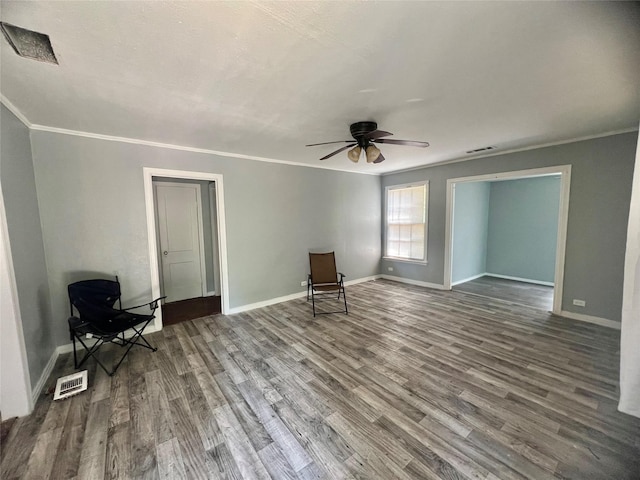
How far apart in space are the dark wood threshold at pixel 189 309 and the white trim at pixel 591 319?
526 centimetres

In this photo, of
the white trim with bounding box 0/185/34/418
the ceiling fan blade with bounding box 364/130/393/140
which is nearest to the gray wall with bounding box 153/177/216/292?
the white trim with bounding box 0/185/34/418

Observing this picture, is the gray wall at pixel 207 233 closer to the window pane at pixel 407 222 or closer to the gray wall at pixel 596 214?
the window pane at pixel 407 222

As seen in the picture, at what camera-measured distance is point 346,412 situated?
6.06 ft

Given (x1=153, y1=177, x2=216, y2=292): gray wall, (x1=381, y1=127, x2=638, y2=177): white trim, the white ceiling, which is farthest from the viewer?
(x1=153, y1=177, x2=216, y2=292): gray wall

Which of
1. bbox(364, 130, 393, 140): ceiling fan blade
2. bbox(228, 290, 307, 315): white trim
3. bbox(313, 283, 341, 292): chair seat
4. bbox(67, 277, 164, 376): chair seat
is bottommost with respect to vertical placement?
bbox(228, 290, 307, 315): white trim

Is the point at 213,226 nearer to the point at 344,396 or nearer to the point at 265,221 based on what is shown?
the point at 265,221

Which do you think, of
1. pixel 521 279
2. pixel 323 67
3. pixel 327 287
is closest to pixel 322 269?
pixel 327 287

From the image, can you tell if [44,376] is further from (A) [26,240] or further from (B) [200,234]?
(B) [200,234]

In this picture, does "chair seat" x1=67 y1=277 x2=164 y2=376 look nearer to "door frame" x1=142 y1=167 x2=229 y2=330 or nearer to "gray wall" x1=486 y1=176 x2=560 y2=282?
"door frame" x1=142 y1=167 x2=229 y2=330

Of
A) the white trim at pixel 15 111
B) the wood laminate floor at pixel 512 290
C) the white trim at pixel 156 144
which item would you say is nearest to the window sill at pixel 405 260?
the wood laminate floor at pixel 512 290

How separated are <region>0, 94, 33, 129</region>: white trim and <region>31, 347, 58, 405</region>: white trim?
234 centimetres

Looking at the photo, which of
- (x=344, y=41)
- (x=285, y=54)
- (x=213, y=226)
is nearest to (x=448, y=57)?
(x=344, y=41)

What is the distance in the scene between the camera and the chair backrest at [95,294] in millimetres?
2420

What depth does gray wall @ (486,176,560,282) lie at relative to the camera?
5348 mm
